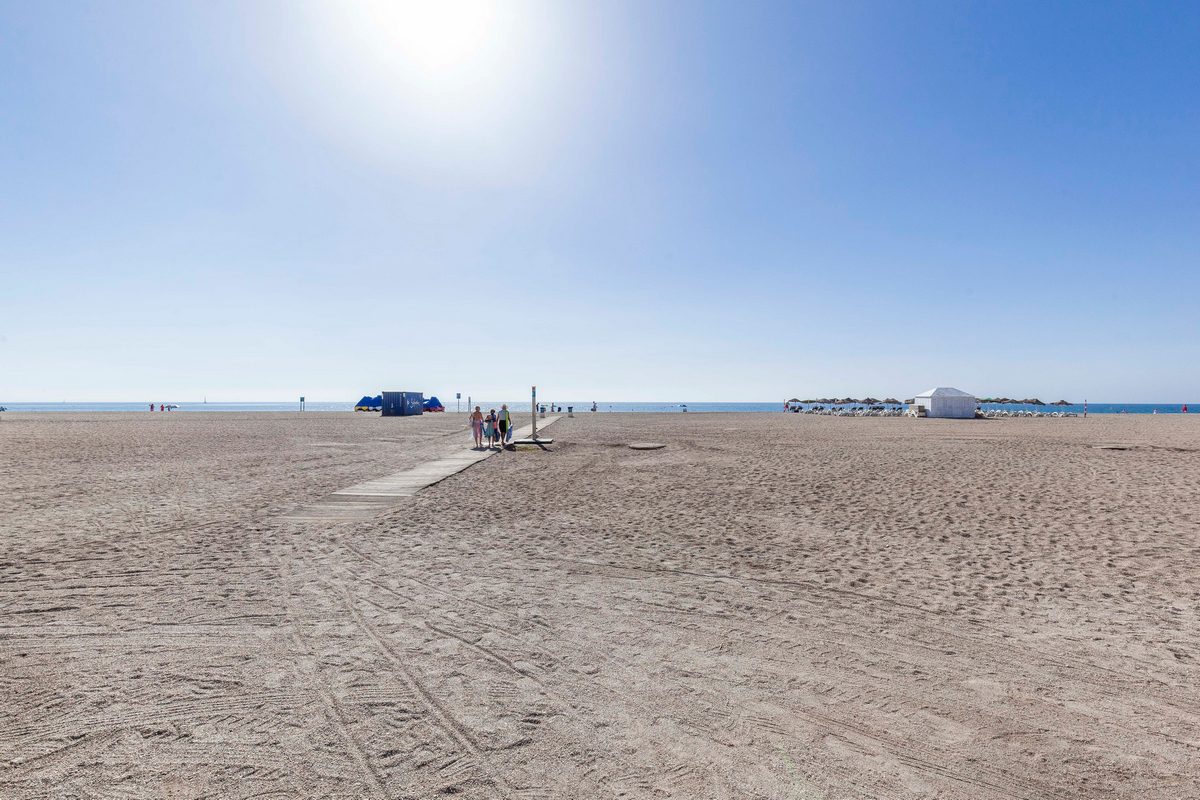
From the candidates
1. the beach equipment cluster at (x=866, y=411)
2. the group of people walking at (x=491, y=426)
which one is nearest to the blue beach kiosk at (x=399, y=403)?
the group of people walking at (x=491, y=426)

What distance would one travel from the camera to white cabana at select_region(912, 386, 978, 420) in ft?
161

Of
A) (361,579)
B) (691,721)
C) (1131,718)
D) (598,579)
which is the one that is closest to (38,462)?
(361,579)

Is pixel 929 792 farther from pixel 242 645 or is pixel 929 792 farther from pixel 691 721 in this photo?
pixel 242 645

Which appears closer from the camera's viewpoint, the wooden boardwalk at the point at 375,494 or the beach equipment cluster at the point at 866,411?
the wooden boardwalk at the point at 375,494

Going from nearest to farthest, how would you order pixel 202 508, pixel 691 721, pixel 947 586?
pixel 691 721 < pixel 947 586 < pixel 202 508

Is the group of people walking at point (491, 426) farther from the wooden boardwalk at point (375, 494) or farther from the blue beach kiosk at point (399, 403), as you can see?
the blue beach kiosk at point (399, 403)

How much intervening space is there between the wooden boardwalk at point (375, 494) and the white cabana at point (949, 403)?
152 feet

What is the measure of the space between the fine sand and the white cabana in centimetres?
4317

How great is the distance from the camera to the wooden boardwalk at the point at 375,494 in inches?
396

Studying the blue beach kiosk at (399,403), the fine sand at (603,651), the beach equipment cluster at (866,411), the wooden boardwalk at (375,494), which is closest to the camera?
the fine sand at (603,651)

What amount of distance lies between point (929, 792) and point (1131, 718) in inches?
76.5

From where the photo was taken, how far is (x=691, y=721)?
3.67 meters

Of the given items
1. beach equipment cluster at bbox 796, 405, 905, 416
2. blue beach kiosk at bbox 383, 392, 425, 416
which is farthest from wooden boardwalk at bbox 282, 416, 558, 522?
beach equipment cluster at bbox 796, 405, 905, 416

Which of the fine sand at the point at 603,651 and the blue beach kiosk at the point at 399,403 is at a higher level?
the blue beach kiosk at the point at 399,403
